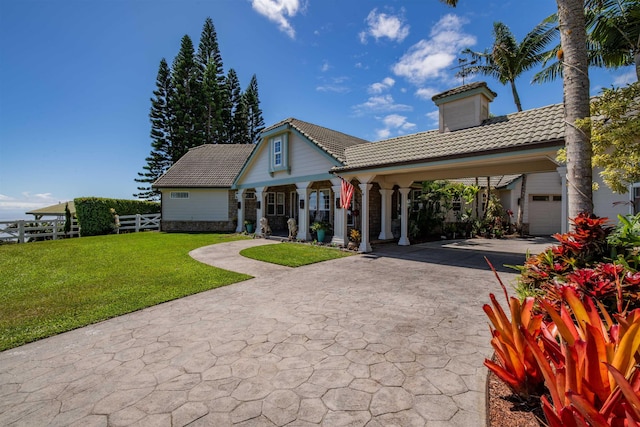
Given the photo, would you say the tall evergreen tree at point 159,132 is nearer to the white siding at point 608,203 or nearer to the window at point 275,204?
the window at point 275,204

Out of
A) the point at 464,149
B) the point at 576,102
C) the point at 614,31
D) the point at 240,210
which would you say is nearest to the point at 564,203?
the point at 464,149

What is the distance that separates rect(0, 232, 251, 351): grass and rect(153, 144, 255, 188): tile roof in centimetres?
925

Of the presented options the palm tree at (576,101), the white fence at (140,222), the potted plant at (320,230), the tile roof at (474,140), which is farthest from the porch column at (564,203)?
the white fence at (140,222)

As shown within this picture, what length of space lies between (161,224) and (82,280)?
14.0m

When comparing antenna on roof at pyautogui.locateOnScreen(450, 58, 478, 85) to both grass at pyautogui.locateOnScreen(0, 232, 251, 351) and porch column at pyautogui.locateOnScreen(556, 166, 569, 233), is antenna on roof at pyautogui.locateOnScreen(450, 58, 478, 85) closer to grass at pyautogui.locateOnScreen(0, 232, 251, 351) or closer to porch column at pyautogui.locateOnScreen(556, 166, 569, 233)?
porch column at pyautogui.locateOnScreen(556, 166, 569, 233)

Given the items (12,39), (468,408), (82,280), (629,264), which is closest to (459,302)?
(629,264)

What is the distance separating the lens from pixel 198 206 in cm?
2017

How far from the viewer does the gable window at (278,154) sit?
1417 centimetres

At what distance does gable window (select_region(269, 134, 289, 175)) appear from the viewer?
46.5 ft

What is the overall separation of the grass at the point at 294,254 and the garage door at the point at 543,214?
46.3 feet

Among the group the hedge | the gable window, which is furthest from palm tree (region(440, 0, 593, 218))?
the hedge

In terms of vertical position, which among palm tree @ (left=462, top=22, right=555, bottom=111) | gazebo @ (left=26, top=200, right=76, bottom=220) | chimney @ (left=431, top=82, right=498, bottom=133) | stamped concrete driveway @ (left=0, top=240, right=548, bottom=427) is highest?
palm tree @ (left=462, top=22, right=555, bottom=111)

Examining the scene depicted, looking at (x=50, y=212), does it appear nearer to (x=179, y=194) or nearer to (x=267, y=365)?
(x=179, y=194)

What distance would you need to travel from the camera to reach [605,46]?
10938mm
